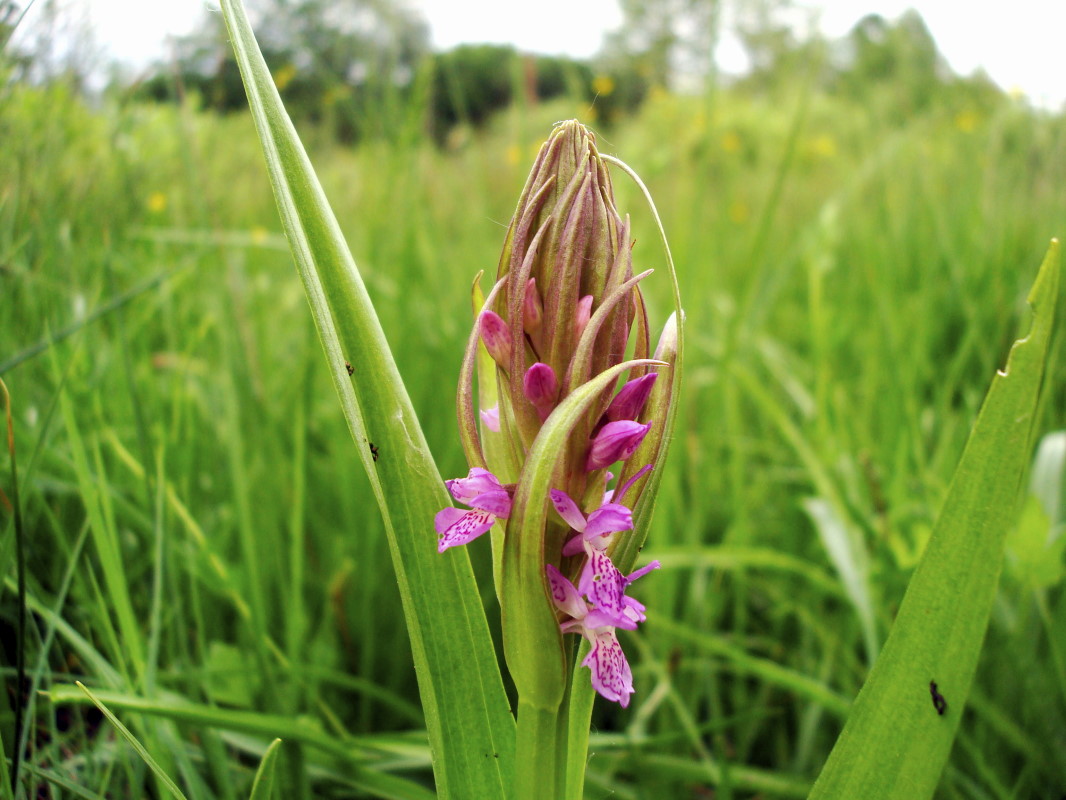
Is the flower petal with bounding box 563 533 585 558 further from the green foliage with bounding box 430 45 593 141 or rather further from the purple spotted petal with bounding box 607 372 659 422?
the green foliage with bounding box 430 45 593 141

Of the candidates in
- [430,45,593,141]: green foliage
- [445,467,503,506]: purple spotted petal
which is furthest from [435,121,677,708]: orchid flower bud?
[430,45,593,141]: green foliage

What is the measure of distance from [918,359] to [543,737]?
2.07 m

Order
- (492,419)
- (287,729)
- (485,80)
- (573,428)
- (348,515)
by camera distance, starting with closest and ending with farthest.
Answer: (573,428), (492,419), (287,729), (348,515), (485,80)

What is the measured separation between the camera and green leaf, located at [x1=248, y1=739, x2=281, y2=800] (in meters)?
0.70

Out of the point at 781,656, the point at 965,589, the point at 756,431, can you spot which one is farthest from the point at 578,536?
the point at 756,431

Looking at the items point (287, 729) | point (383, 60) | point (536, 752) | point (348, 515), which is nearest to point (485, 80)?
point (383, 60)

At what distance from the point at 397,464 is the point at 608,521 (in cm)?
21

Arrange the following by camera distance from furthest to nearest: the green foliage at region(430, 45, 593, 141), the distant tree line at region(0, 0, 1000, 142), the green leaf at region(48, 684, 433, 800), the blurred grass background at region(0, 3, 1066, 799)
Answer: the green foliage at region(430, 45, 593, 141) < the distant tree line at region(0, 0, 1000, 142) < the blurred grass background at region(0, 3, 1066, 799) < the green leaf at region(48, 684, 433, 800)

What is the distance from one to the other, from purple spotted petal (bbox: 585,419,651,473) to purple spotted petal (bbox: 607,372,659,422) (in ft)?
0.05

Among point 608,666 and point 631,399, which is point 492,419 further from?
point 608,666

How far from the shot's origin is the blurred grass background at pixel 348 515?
121 centimetres

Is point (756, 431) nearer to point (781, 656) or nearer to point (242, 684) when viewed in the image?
point (781, 656)

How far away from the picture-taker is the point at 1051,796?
134 cm

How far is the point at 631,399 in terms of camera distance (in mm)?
741
